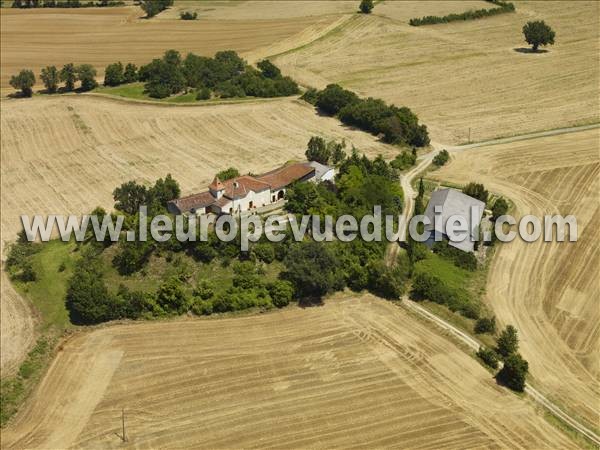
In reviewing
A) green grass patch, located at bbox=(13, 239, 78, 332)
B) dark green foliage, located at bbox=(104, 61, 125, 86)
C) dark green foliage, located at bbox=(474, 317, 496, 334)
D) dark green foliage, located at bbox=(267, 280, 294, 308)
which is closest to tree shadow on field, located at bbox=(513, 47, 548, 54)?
dark green foliage, located at bbox=(104, 61, 125, 86)

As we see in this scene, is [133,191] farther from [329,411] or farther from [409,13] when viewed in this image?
[409,13]

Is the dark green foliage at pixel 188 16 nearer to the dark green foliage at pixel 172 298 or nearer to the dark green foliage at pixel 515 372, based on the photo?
the dark green foliage at pixel 172 298

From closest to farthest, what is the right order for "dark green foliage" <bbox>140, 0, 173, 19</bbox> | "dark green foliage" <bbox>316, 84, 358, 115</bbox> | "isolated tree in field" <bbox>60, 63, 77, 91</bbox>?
"dark green foliage" <bbox>316, 84, 358, 115</bbox> < "isolated tree in field" <bbox>60, 63, 77, 91</bbox> < "dark green foliage" <bbox>140, 0, 173, 19</bbox>

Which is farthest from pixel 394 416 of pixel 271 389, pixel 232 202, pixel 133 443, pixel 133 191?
pixel 133 191

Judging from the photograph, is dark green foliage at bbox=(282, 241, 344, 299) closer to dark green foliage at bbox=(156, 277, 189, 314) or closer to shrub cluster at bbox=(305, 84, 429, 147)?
dark green foliage at bbox=(156, 277, 189, 314)

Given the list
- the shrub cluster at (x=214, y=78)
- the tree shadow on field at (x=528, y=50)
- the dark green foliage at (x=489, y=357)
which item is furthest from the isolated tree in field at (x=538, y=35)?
the dark green foliage at (x=489, y=357)

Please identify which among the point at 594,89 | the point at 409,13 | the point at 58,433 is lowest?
the point at 58,433
